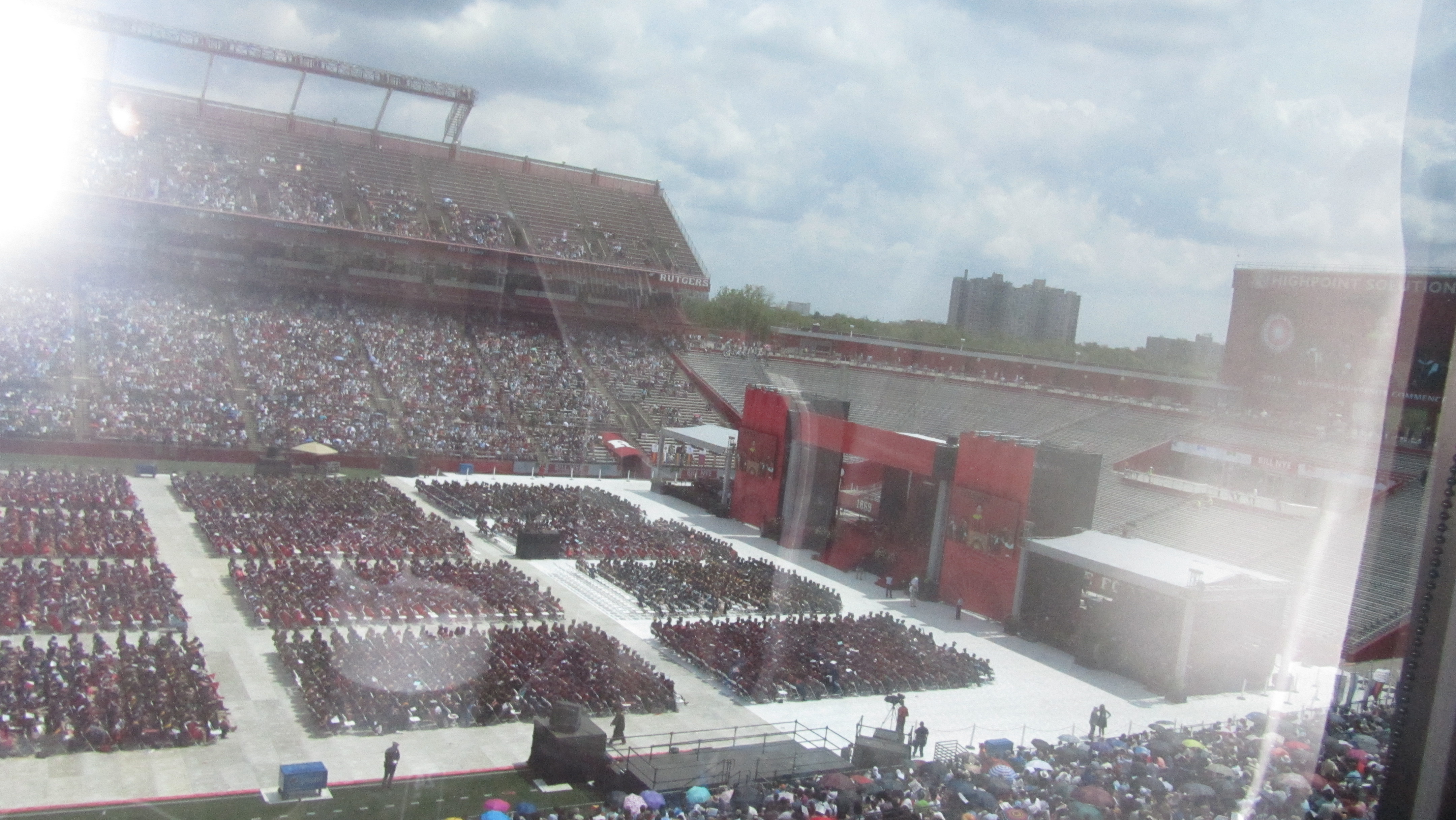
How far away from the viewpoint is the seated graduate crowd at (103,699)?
9539 millimetres

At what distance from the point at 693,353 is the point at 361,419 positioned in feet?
42.2

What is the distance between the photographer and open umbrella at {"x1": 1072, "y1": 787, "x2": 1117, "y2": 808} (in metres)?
7.69

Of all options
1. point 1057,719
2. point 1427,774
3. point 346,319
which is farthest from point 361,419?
point 1427,774

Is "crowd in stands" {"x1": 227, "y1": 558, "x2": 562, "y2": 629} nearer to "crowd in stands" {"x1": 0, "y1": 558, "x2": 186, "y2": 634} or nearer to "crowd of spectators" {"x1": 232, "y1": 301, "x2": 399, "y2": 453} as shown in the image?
"crowd in stands" {"x1": 0, "y1": 558, "x2": 186, "y2": 634}

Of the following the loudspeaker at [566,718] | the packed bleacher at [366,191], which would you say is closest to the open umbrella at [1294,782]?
the loudspeaker at [566,718]

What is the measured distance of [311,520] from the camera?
18.7 meters

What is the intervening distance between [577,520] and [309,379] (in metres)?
11.3

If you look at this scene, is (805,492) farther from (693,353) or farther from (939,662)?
(693,353)

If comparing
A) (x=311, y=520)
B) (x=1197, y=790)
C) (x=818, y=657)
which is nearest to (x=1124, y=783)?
(x=1197, y=790)

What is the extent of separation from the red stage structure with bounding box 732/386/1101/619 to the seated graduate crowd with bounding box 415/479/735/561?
90.0 inches

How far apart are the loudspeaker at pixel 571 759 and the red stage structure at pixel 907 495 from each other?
919 centimetres

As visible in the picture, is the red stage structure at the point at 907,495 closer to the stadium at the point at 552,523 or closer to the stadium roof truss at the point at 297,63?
the stadium at the point at 552,523

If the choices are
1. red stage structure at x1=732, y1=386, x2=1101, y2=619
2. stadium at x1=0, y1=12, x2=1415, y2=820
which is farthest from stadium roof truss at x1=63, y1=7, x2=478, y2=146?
red stage structure at x1=732, y1=386, x2=1101, y2=619

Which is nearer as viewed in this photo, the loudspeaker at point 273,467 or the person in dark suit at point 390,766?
the person in dark suit at point 390,766
